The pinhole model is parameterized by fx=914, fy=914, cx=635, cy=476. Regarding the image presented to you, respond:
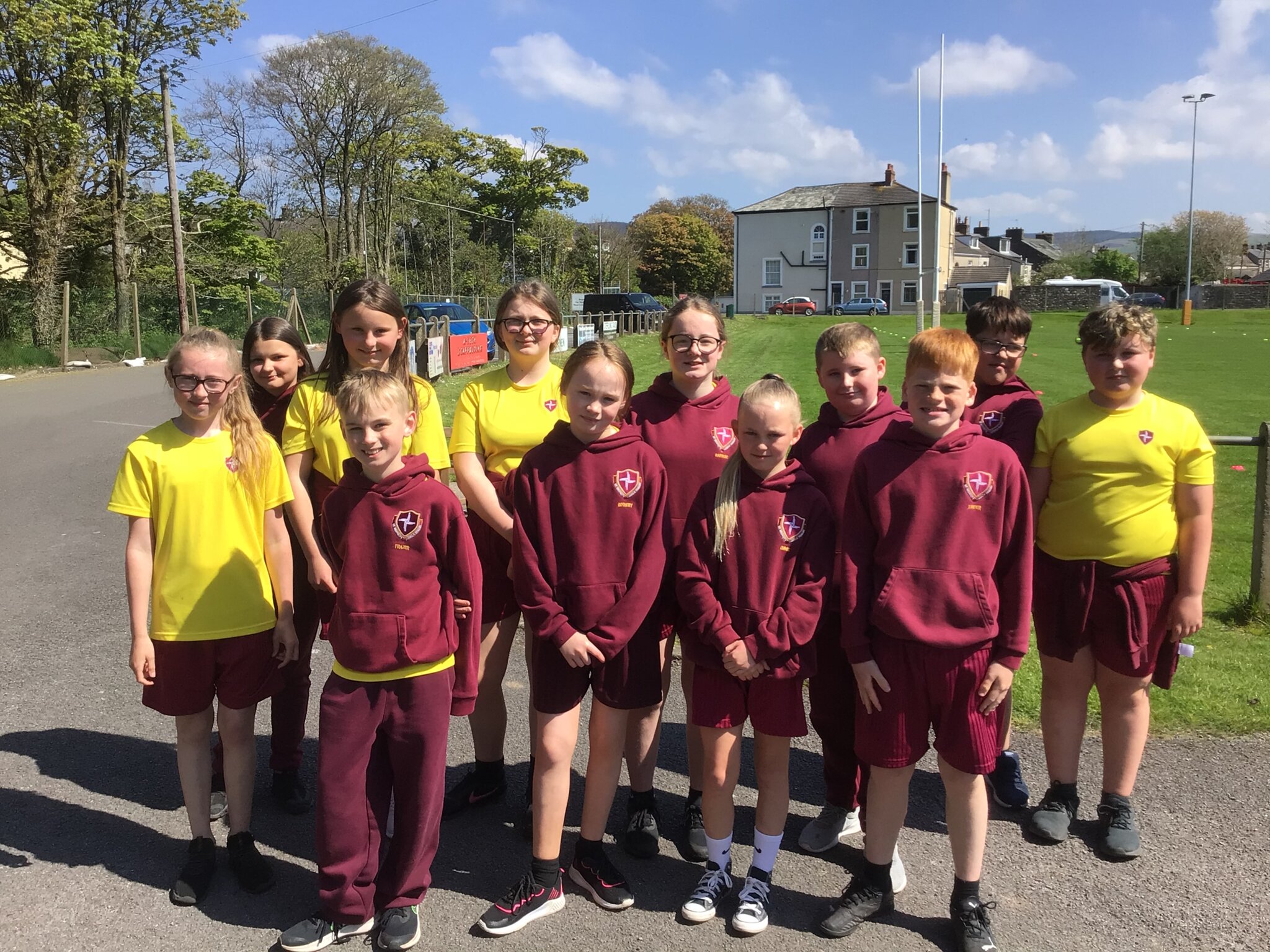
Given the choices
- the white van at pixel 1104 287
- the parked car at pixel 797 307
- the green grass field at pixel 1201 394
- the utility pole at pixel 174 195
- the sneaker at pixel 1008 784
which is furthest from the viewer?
the parked car at pixel 797 307

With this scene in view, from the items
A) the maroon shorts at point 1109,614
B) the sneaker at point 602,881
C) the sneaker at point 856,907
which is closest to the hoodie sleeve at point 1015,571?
the maroon shorts at point 1109,614

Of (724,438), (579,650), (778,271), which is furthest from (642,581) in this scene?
(778,271)

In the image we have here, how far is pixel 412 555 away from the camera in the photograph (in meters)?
2.93

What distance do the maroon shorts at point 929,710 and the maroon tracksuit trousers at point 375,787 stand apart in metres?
1.43

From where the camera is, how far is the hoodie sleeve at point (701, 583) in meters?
2.99

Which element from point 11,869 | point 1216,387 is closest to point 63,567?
point 11,869

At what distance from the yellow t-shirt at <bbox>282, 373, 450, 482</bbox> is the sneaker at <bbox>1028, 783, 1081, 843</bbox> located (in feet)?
8.62

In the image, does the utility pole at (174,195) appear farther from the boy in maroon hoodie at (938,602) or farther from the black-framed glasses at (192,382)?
the boy in maroon hoodie at (938,602)

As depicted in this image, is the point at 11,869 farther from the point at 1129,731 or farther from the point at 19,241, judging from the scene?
the point at 19,241

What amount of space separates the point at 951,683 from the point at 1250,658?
315 centimetres

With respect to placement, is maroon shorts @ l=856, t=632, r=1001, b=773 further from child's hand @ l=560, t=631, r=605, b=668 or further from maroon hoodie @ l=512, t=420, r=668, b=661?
child's hand @ l=560, t=631, r=605, b=668

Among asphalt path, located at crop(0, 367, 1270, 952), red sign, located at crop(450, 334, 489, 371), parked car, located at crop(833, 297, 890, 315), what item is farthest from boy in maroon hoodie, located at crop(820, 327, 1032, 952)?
parked car, located at crop(833, 297, 890, 315)

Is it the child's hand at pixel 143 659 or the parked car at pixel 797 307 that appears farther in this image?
the parked car at pixel 797 307

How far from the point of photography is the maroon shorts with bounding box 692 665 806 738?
3.03m
